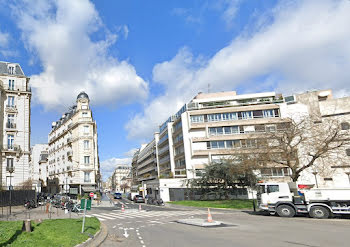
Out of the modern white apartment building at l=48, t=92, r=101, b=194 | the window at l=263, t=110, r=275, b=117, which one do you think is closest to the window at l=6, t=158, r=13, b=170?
the modern white apartment building at l=48, t=92, r=101, b=194

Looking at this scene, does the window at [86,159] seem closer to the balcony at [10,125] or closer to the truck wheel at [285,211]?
the balcony at [10,125]

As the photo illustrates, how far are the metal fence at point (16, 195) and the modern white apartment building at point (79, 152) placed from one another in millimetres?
14337

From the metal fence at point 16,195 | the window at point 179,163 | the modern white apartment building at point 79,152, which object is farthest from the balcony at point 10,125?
the window at point 179,163

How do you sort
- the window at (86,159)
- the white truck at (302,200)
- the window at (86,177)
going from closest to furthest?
the white truck at (302,200)
the window at (86,177)
the window at (86,159)

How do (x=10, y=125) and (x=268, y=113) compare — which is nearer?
(x=10, y=125)

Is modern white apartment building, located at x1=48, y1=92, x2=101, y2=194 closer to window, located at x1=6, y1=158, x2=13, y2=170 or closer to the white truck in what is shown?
window, located at x1=6, y1=158, x2=13, y2=170

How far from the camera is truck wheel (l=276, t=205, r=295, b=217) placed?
1937 centimetres

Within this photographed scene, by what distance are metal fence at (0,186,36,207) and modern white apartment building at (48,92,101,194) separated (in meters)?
14.3

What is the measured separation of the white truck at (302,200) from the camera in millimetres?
17703

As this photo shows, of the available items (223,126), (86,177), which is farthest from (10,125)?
(223,126)

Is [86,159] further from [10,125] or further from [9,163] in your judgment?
[10,125]

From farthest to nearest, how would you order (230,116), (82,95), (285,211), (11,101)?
1. (82,95)
2. (230,116)
3. (11,101)
4. (285,211)

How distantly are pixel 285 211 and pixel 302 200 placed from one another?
144 cm

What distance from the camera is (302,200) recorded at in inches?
752
